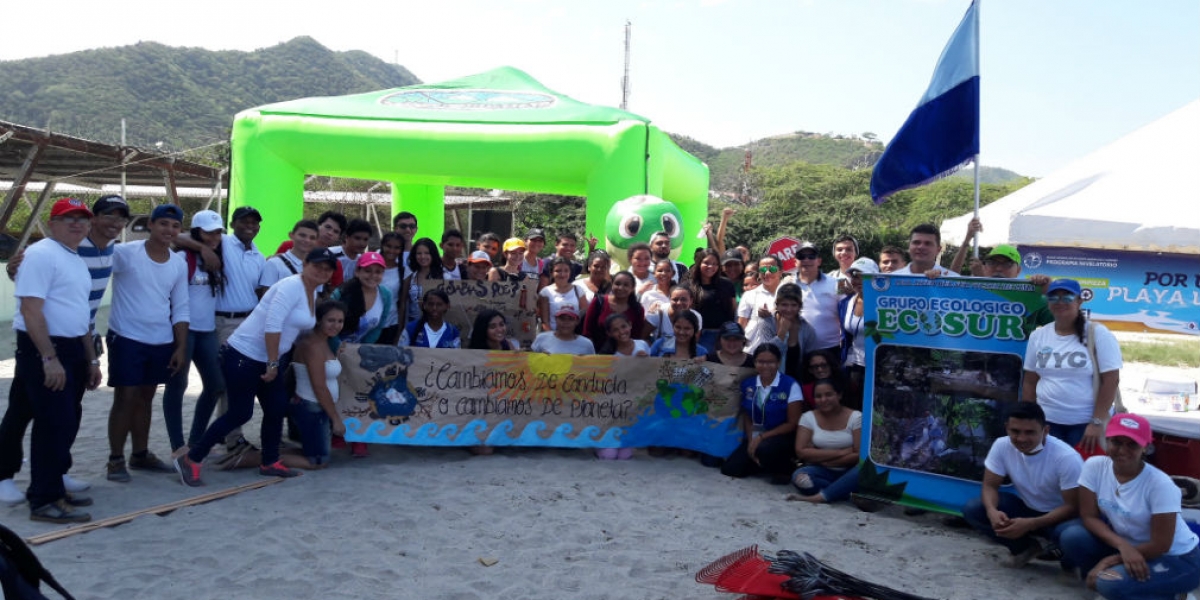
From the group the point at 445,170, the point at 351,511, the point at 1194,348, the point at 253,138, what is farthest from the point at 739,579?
the point at 1194,348

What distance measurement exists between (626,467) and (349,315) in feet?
6.94

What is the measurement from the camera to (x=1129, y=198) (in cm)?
909

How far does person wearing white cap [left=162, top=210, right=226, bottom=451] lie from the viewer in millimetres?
5172

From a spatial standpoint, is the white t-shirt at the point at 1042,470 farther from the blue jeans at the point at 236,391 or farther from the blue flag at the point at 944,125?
the blue jeans at the point at 236,391

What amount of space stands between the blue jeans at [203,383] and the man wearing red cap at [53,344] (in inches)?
35.0

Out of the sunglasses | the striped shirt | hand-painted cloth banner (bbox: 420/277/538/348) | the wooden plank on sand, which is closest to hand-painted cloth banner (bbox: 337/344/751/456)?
hand-painted cloth banner (bbox: 420/277/538/348)

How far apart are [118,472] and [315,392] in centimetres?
117

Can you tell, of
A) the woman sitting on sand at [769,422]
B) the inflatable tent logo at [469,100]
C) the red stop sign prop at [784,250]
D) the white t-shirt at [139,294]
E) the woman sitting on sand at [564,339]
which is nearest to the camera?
the white t-shirt at [139,294]

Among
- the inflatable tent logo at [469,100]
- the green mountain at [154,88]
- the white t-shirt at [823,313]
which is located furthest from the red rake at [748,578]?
the green mountain at [154,88]

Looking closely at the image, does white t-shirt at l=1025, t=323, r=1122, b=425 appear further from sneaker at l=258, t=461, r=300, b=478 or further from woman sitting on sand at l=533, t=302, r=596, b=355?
sneaker at l=258, t=461, r=300, b=478

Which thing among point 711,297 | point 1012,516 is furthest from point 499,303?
point 1012,516

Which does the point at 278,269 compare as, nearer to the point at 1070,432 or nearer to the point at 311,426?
the point at 311,426

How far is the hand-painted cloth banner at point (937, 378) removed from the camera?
15.7 feet

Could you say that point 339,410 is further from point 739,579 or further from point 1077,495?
point 1077,495
